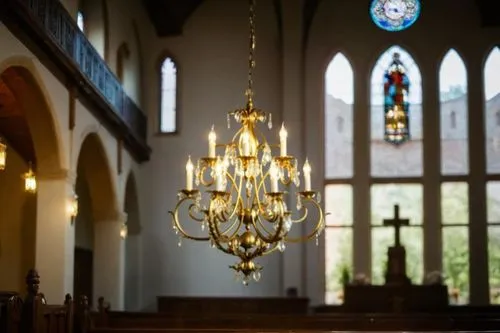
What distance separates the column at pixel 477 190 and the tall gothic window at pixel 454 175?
134 mm

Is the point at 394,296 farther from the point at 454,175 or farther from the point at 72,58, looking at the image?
the point at 72,58

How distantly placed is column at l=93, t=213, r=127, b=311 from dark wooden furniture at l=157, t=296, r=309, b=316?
124 centimetres

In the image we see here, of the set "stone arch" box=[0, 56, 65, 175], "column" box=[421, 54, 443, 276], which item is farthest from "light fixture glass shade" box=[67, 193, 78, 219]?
"column" box=[421, 54, 443, 276]

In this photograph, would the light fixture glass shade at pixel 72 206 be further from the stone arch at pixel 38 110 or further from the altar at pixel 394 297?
the altar at pixel 394 297

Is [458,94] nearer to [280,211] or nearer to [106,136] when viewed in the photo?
[106,136]

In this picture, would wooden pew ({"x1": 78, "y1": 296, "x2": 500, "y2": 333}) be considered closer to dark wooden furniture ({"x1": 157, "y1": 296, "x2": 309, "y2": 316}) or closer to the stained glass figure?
dark wooden furniture ({"x1": 157, "y1": 296, "x2": 309, "y2": 316})

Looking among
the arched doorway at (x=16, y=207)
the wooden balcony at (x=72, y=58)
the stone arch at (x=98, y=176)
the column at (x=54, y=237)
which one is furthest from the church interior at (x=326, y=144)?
the column at (x=54, y=237)

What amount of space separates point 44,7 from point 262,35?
10127 mm

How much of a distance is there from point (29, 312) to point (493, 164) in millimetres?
15068

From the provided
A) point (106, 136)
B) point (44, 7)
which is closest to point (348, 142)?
point (106, 136)

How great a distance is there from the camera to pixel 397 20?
22.3 m

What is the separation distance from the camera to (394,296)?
18766mm

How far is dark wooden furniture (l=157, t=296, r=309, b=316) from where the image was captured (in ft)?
63.2

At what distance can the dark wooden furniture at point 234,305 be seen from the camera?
19266 millimetres
